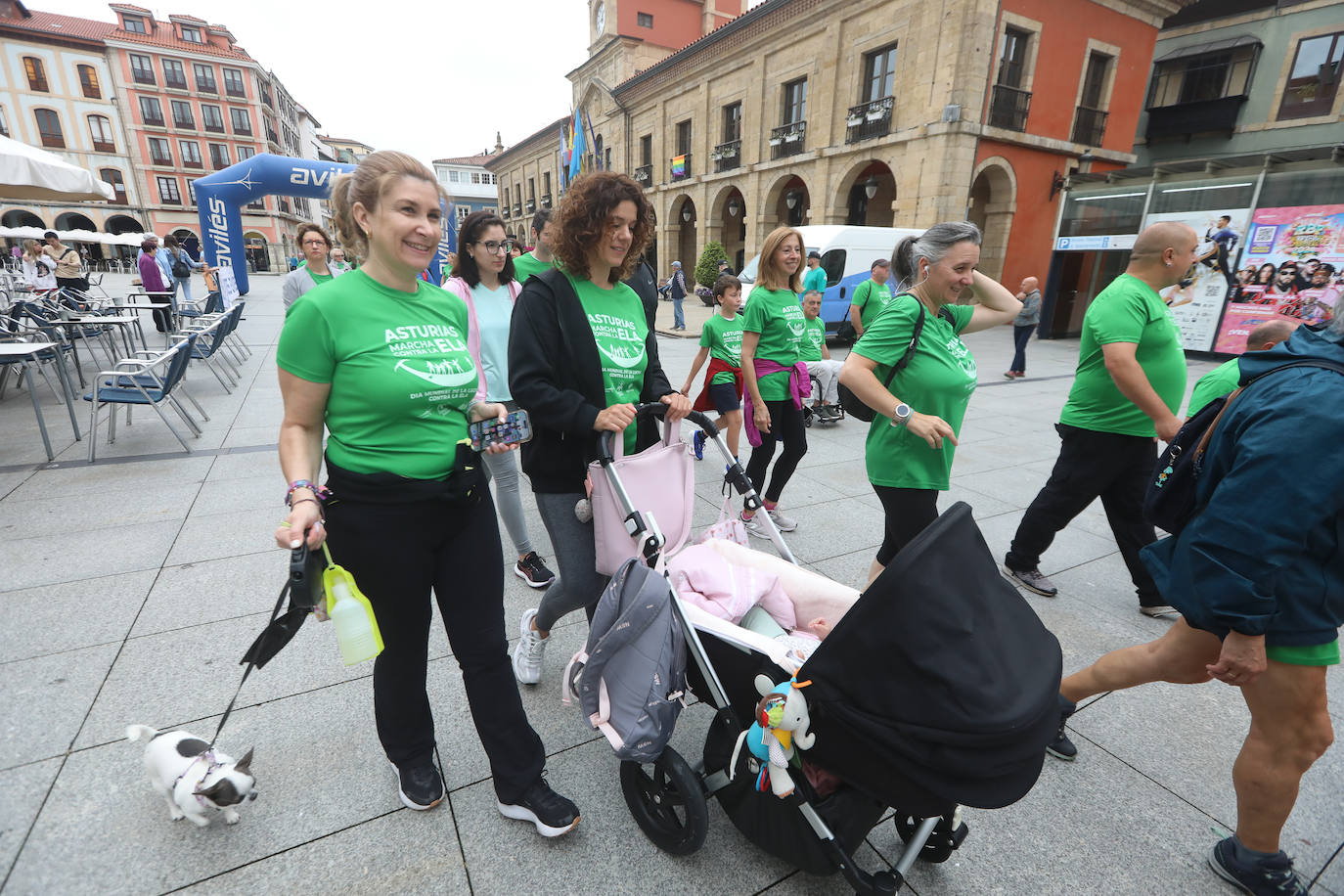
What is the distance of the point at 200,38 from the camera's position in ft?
155

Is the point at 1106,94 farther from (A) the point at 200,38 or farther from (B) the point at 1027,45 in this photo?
(A) the point at 200,38

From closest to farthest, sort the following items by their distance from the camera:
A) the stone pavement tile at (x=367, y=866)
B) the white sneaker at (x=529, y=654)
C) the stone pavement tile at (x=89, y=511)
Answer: the stone pavement tile at (x=367, y=866), the white sneaker at (x=529, y=654), the stone pavement tile at (x=89, y=511)

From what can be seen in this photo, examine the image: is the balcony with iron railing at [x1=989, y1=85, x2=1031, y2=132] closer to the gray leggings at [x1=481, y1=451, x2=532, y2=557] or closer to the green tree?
the green tree

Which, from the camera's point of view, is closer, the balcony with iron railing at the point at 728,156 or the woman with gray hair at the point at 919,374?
the woman with gray hair at the point at 919,374

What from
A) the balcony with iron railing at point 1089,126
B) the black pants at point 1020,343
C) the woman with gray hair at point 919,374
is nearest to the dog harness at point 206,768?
the woman with gray hair at point 919,374

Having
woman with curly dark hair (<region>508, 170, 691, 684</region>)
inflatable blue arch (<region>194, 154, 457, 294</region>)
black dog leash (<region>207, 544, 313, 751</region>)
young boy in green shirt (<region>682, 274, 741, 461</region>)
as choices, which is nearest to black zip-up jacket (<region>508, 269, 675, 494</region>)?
woman with curly dark hair (<region>508, 170, 691, 684</region>)

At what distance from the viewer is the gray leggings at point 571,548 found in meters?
2.22

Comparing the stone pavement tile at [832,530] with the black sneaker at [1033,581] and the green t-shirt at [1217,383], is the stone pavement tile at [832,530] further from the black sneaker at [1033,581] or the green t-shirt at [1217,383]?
the green t-shirt at [1217,383]

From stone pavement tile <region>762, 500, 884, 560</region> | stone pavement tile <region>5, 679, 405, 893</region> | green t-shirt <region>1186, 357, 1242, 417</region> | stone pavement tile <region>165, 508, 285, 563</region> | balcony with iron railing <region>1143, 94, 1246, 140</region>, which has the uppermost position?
balcony with iron railing <region>1143, 94, 1246, 140</region>

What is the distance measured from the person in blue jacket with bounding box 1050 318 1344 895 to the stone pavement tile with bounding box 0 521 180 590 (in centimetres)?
480

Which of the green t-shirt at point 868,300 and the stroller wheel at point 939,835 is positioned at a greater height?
the green t-shirt at point 868,300

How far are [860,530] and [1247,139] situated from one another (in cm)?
2489

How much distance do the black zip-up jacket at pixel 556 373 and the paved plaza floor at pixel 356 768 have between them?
1164mm

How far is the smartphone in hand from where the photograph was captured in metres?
1.82
